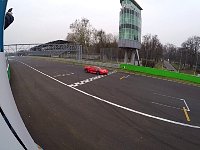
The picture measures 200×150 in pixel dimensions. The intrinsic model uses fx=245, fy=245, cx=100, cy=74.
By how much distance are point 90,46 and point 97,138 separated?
79547 mm

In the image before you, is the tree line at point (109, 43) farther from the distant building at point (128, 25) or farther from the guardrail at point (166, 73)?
the guardrail at point (166, 73)

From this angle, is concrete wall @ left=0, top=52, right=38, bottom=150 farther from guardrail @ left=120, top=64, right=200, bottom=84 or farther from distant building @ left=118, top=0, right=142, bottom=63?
distant building @ left=118, top=0, right=142, bottom=63

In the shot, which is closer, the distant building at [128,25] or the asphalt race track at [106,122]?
the asphalt race track at [106,122]

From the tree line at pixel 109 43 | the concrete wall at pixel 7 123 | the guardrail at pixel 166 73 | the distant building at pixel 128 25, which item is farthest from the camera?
the tree line at pixel 109 43

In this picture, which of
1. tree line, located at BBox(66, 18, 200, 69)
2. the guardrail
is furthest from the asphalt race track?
tree line, located at BBox(66, 18, 200, 69)

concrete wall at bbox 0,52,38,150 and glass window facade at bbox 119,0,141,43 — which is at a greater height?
glass window facade at bbox 119,0,141,43

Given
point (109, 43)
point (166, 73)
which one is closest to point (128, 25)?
point (166, 73)

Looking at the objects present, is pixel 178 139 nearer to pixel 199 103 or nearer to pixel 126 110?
pixel 126 110

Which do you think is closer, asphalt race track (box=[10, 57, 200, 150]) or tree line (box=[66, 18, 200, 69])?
asphalt race track (box=[10, 57, 200, 150])

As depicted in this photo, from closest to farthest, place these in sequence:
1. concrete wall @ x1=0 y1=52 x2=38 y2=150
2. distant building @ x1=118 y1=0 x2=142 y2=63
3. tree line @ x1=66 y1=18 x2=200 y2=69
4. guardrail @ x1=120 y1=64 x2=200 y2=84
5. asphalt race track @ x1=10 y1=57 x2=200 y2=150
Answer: concrete wall @ x1=0 y1=52 x2=38 y2=150 → asphalt race track @ x1=10 y1=57 x2=200 y2=150 → guardrail @ x1=120 y1=64 x2=200 y2=84 → distant building @ x1=118 y1=0 x2=142 y2=63 → tree line @ x1=66 y1=18 x2=200 y2=69

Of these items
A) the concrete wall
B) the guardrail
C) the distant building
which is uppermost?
the distant building

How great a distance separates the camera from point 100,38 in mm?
100125

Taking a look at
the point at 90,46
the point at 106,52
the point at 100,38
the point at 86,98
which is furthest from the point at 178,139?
the point at 100,38

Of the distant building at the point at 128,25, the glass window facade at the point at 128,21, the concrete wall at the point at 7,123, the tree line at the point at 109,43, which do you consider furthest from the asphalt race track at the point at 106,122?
the tree line at the point at 109,43
